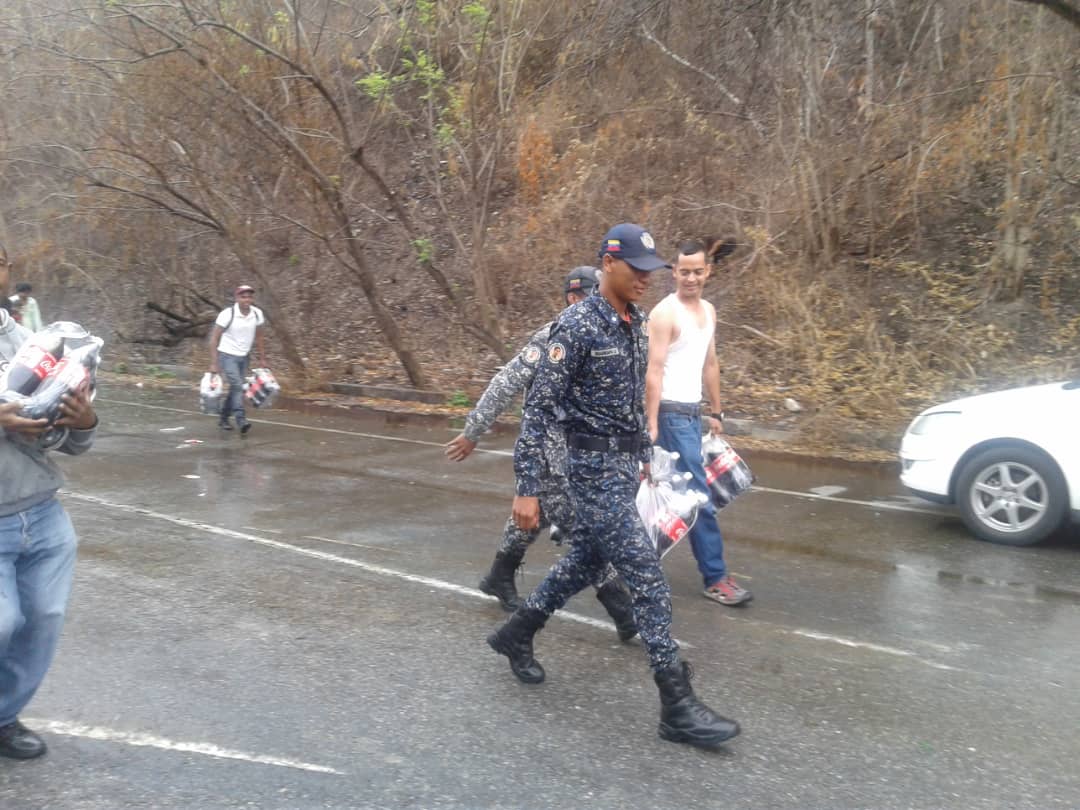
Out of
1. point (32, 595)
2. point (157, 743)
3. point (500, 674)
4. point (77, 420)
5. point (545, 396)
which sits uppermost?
point (545, 396)

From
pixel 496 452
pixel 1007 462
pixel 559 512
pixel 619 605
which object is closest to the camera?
pixel 559 512

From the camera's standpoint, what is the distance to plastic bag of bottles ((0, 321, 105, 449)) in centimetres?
352

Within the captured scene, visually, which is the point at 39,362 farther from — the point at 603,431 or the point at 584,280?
the point at 584,280

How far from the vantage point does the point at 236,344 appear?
12.5 m

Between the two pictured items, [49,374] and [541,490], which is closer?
[49,374]

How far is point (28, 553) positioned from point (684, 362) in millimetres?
3441

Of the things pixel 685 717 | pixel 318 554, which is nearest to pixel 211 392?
pixel 318 554

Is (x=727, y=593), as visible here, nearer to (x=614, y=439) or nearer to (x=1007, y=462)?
(x=614, y=439)

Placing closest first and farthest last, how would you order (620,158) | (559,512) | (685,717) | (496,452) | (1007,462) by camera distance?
(685,717) → (559,512) → (1007,462) → (496,452) → (620,158)

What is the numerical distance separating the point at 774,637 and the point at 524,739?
6.10 ft

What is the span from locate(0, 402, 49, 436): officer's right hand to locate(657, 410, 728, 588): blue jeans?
3314 millimetres

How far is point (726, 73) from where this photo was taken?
19.6 m

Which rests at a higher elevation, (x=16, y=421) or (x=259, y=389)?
(x=16, y=421)

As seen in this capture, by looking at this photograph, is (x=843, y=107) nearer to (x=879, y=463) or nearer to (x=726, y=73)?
(x=726, y=73)
